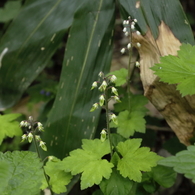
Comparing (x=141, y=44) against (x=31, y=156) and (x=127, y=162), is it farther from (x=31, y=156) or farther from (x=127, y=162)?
(x=31, y=156)

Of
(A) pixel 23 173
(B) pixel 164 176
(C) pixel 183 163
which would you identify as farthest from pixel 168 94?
(A) pixel 23 173

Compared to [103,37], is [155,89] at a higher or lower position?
lower

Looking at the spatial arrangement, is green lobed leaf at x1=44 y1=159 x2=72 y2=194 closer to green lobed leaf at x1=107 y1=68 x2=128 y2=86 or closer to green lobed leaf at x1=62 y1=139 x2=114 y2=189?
green lobed leaf at x1=62 y1=139 x2=114 y2=189

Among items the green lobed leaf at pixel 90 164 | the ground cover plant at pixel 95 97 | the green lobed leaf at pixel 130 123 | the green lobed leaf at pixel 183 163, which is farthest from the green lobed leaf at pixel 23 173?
the green lobed leaf at pixel 130 123

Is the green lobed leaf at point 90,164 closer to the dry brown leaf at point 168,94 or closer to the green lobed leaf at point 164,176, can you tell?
the green lobed leaf at point 164,176

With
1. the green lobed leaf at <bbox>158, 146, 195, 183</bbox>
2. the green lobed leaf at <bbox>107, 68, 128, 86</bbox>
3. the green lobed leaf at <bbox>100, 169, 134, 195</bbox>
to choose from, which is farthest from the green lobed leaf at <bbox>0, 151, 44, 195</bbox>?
the green lobed leaf at <bbox>107, 68, 128, 86</bbox>

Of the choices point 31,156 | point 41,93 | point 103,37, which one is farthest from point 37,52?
point 31,156
